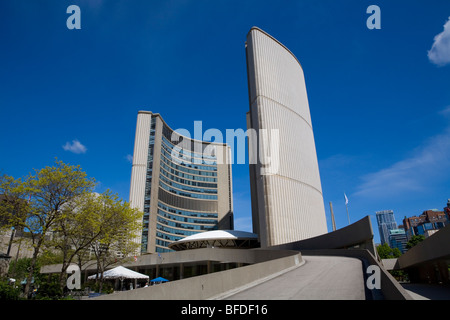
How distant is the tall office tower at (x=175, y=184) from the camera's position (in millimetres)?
90625

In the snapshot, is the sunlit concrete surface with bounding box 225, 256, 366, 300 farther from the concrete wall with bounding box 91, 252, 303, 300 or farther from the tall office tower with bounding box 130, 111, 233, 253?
the tall office tower with bounding box 130, 111, 233, 253

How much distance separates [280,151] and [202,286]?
53.8 meters

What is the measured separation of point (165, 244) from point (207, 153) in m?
50.2

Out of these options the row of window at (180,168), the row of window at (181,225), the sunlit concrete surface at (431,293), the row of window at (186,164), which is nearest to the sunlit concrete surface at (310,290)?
the sunlit concrete surface at (431,293)

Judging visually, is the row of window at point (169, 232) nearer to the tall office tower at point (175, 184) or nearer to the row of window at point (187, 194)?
the tall office tower at point (175, 184)

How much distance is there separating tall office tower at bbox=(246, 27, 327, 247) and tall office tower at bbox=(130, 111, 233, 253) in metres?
34.7

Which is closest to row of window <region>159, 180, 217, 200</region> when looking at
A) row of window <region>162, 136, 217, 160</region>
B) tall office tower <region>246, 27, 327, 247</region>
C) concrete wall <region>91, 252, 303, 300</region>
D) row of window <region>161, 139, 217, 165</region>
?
row of window <region>161, 139, 217, 165</region>

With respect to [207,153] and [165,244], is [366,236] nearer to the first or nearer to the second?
[165,244]

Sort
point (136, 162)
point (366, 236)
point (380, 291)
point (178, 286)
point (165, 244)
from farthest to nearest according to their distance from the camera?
point (165, 244), point (136, 162), point (366, 236), point (380, 291), point (178, 286)

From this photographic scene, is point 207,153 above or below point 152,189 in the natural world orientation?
above

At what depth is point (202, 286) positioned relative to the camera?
1078 centimetres

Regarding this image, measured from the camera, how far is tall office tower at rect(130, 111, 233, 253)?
90.6 meters
